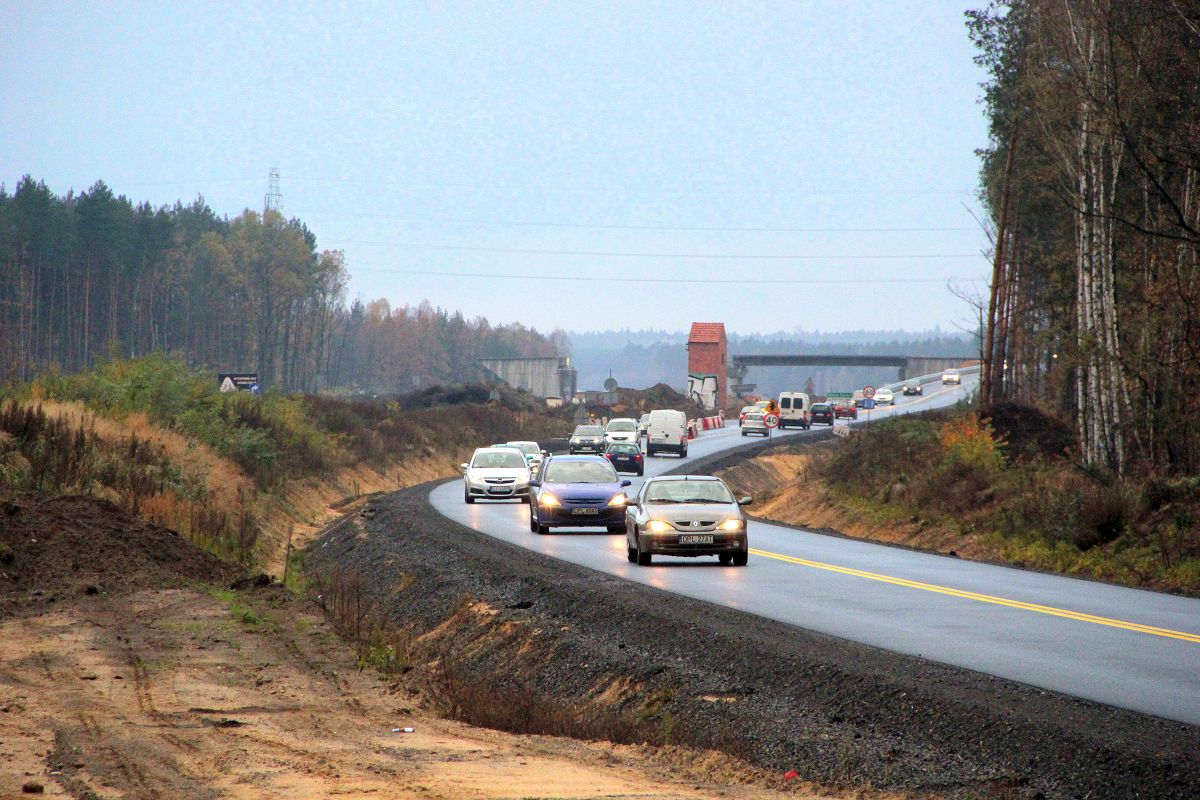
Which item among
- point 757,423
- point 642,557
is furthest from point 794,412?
point 642,557

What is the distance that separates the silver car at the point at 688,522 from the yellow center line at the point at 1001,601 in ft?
A: 5.72

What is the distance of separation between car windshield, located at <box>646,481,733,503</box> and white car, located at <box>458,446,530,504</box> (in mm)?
18427

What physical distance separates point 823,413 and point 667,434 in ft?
114

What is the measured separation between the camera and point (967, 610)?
57.9 feet

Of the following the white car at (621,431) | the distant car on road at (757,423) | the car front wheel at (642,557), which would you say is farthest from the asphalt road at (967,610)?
the distant car on road at (757,423)

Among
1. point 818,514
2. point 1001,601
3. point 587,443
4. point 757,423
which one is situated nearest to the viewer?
point 1001,601

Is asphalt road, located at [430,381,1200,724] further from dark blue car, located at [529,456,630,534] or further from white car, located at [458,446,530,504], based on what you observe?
white car, located at [458,446,530,504]

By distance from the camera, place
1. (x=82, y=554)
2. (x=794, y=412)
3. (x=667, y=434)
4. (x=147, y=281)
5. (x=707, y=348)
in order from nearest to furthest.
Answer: (x=82, y=554) → (x=667, y=434) → (x=794, y=412) → (x=147, y=281) → (x=707, y=348)

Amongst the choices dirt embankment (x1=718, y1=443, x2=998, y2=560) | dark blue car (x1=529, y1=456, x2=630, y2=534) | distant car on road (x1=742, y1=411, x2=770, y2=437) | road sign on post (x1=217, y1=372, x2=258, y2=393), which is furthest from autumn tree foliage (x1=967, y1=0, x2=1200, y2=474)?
distant car on road (x1=742, y1=411, x2=770, y2=437)

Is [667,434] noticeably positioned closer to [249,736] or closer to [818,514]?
[818,514]

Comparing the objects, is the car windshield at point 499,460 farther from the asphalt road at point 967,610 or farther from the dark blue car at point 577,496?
the asphalt road at point 967,610

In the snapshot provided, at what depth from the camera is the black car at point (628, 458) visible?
192ft

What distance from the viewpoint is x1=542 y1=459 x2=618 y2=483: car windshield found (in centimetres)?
3172

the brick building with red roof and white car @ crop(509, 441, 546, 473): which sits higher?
the brick building with red roof
